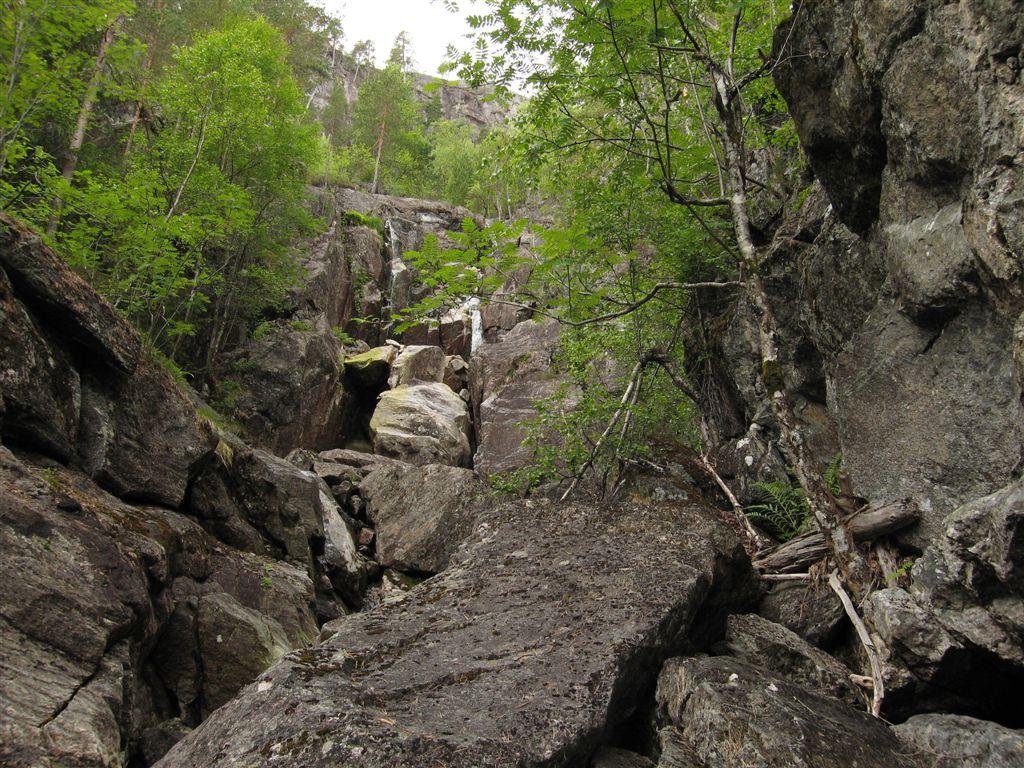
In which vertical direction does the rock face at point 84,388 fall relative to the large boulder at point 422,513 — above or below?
above

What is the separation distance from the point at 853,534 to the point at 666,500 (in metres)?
1.97

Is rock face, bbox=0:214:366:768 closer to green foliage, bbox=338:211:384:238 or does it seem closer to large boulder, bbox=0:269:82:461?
large boulder, bbox=0:269:82:461

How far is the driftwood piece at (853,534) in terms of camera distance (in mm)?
5133

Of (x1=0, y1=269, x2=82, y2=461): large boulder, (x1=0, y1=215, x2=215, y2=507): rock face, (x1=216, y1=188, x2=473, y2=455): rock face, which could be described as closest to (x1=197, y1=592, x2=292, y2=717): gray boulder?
(x1=0, y1=215, x2=215, y2=507): rock face

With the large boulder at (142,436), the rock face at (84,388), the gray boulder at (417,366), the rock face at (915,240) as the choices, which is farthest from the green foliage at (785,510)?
the gray boulder at (417,366)

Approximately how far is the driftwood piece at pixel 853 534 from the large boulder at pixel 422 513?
23.4 feet

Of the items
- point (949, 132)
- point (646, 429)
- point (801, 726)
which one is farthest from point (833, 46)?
point (801, 726)

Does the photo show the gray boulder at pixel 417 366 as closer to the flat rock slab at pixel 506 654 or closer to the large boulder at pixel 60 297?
the large boulder at pixel 60 297

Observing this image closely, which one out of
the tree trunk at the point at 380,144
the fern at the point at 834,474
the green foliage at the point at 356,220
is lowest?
the fern at the point at 834,474

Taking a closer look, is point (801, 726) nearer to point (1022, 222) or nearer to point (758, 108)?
point (1022, 222)

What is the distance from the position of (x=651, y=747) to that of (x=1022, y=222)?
3.97m

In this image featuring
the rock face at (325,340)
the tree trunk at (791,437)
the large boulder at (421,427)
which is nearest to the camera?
the tree trunk at (791,437)

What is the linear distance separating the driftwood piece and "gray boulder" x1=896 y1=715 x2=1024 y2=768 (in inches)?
75.3

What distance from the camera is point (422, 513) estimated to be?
14047 mm
